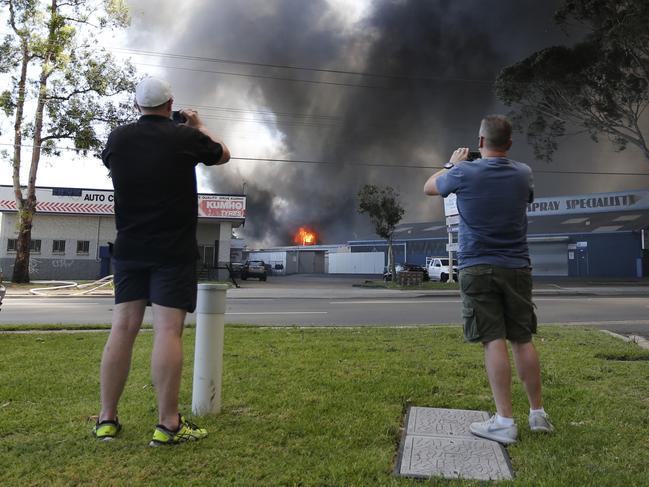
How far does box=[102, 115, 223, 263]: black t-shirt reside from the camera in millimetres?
2561

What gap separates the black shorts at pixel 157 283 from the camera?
252cm

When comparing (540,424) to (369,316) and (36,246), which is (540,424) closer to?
(369,316)

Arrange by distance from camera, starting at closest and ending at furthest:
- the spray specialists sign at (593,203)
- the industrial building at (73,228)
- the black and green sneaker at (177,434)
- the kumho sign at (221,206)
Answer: the black and green sneaker at (177,434)
the industrial building at (73,228)
the kumho sign at (221,206)
the spray specialists sign at (593,203)

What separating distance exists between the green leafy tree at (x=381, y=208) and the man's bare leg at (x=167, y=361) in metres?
30.8

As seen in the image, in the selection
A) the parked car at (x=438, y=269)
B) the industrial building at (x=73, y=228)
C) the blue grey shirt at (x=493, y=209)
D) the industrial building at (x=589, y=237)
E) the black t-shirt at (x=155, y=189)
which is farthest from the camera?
the industrial building at (x=589, y=237)

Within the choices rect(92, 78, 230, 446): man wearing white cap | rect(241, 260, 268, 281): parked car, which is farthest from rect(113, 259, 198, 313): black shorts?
rect(241, 260, 268, 281): parked car

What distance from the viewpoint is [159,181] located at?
8.45 ft

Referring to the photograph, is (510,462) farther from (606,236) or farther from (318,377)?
(606,236)

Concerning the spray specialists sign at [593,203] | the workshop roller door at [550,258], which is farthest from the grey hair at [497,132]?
the spray specialists sign at [593,203]

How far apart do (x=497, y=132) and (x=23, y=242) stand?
2536 cm

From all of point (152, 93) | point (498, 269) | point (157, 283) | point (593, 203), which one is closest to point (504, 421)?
point (498, 269)

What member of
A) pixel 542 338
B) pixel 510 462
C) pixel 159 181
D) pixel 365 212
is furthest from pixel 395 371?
pixel 365 212

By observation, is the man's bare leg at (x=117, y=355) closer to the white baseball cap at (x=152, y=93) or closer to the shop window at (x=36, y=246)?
the white baseball cap at (x=152, y=93)

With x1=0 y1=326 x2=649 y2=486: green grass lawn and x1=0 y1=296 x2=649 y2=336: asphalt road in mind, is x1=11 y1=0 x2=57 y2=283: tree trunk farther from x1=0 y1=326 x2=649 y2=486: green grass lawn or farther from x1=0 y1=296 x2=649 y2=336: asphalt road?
x1=0 y1=326 x2=649 y2=486: green grass lawn
